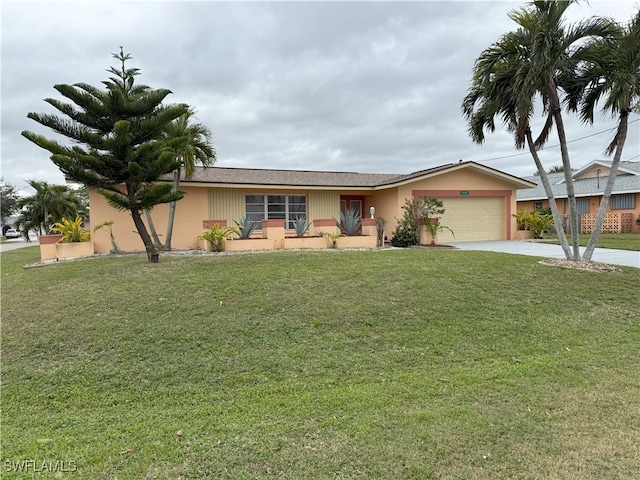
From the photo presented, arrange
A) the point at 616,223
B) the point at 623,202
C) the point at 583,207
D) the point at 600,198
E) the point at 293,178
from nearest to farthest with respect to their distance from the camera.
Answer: the point at 293,178 < the point at 616,223 < the point at 623,202 < the point at 600,198 < the point at 583,207

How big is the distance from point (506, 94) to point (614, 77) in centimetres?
213

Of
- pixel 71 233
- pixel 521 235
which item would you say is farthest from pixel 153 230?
pixel 521 235

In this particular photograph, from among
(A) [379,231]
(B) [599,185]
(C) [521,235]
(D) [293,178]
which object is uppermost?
(B) [599,185]

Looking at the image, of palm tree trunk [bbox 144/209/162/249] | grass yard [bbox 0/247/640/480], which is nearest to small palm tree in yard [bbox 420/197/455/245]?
grass yard [bbox 0/247/640/480]

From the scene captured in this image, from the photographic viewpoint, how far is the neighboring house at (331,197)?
15.4 m

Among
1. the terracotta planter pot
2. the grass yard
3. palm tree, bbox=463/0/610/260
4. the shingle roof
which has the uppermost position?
palm tree, bbox=463/0/610/260

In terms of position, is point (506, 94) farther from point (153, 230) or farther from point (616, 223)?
point (616, 223)

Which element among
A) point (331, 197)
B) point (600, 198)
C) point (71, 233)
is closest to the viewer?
point (71, 233)

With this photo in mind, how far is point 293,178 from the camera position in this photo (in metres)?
17.8

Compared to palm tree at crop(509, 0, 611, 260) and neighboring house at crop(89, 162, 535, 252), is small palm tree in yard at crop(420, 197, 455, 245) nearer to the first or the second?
neighboring house at crop(89, 162, 535, 252)

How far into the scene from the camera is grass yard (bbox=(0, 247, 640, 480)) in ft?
9.44

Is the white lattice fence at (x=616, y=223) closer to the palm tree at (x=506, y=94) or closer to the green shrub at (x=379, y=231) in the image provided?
the green shrub at (x=379, y=231)

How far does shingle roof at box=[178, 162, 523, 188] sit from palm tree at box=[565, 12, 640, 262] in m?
7.08

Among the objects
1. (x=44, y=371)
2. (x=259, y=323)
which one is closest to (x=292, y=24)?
(x=259, y=323)
